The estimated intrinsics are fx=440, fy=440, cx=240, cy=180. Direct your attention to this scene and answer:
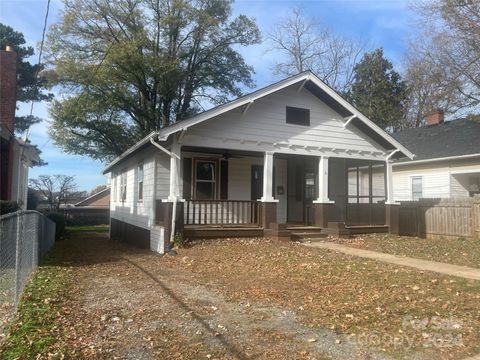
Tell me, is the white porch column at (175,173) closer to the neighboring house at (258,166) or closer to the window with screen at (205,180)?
the neighboring house at (258,166)

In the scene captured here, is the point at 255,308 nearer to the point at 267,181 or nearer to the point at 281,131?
the point at 267,181

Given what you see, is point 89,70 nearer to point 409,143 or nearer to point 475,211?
point 409,143

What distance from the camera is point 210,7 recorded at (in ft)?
97.5

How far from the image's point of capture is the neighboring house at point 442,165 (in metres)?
19.3

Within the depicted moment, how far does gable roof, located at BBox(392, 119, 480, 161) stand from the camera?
19.4 metres

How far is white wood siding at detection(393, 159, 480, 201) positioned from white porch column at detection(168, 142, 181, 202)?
1317 cm

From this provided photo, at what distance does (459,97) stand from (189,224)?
17981mm

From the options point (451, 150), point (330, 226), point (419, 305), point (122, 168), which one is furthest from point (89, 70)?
point (419, 305)

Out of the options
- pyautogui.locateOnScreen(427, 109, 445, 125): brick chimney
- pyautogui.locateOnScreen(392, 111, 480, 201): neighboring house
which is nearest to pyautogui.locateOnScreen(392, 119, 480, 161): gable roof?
pyautogui.locateOnScreen(392, 111, 480, 201): neighboring house

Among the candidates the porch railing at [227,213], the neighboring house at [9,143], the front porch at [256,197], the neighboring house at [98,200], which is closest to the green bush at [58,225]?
the neighboring house at [9,143]

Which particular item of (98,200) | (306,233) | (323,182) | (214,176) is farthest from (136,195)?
(98,200)

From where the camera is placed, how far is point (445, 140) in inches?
837

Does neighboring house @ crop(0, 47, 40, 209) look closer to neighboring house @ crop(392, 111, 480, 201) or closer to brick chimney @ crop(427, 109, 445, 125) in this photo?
neighboring house @ crop(392, 111, 480, 201)

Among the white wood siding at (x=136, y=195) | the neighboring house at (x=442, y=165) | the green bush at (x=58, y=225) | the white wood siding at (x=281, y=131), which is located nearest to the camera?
the white wood siding at (x=281, y=131)
